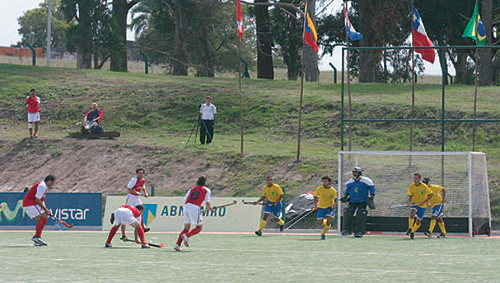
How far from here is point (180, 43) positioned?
51.9m

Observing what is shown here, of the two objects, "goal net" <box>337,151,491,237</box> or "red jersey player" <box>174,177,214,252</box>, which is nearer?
"red jersey player" <box>174,177,214,252</box>

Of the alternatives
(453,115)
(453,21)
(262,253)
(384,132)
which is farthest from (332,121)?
(262,253)

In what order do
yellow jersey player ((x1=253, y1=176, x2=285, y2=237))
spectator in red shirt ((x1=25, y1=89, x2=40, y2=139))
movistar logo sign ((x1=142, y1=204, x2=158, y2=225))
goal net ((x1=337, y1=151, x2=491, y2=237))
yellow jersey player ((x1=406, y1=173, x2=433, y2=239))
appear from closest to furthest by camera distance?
yellow jersey player ((x1=406, y1=173, x2=433, y2=239)), yellow jersey player ((x1=253, y1=176, x2=285, y2=237)), goal net ((x1=337, y1=151, x2=491, y2=237)), movistar logo sign ((x1=142, y1=204, x2=158, y2=225)), spectator in red shirt ((x1=25, y1=89, x2=40, y2=139))

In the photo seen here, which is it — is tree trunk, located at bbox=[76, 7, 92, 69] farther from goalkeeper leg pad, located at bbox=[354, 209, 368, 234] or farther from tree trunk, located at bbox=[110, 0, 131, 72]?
goalkeeper leg pad, located at bbox=[354, 209, 368, 234]

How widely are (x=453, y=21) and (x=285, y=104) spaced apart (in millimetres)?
13894

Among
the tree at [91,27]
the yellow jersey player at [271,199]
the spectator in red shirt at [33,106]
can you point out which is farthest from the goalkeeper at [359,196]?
the tree at [91,27]

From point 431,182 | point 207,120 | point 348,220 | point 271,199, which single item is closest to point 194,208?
point 271,199

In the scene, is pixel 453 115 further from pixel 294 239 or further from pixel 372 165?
pixel 294 239

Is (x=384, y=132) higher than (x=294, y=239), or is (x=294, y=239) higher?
(x=384, y=132)

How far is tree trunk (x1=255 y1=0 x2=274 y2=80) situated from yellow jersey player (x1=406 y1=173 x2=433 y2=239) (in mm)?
27027

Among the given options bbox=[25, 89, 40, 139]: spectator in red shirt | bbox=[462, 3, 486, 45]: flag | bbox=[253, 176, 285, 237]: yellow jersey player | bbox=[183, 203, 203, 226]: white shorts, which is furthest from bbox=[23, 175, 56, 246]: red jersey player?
bbox=[25, 89, 40, 139]: spectator in red shirt

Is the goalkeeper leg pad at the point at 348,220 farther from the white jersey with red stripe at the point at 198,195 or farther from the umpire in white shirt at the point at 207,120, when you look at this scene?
the umpire in white shirt at the point at 207,120

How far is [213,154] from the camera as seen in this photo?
1217 inches

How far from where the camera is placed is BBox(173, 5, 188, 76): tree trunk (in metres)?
51.6
